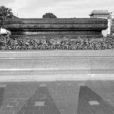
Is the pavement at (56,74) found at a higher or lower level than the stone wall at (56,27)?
lower

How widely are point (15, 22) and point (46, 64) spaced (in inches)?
81.1

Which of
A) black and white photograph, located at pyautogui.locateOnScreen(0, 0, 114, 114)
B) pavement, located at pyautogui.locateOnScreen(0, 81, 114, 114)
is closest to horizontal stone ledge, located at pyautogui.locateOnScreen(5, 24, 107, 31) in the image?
black and white photograph, located at pyautogui.locateOnScreen(0, 0, 114, 114)

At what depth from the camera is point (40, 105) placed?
3.86m

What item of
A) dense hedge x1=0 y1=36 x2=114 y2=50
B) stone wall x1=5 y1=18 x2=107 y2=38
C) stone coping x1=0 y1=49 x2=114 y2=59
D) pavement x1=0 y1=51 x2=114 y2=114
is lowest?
pavement x1=0 y1=51 x2=114 y2=114

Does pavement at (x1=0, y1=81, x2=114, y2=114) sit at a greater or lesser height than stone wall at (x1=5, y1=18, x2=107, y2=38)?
lesser

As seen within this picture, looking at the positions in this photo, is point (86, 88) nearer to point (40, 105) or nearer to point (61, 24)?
point (40, 105)

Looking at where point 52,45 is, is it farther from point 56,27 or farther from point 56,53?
point 56,27

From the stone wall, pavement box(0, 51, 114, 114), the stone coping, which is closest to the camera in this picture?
pavement box(0, 51, 114, 114)

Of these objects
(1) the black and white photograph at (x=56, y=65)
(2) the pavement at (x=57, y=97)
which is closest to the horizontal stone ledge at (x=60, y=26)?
(1) the black and white photograph at (x=56, y=65)

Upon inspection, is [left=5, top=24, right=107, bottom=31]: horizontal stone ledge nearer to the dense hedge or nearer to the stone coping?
the dense hedge

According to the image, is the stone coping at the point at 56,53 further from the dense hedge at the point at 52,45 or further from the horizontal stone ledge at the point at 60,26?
the horizontal stone ledge at the point at 60,26

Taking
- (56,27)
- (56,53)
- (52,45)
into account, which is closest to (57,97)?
(56,53)

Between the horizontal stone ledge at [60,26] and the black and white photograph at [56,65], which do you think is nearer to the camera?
the black and white photograph at [56,65]

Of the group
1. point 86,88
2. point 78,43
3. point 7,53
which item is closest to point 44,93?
point 86,88
